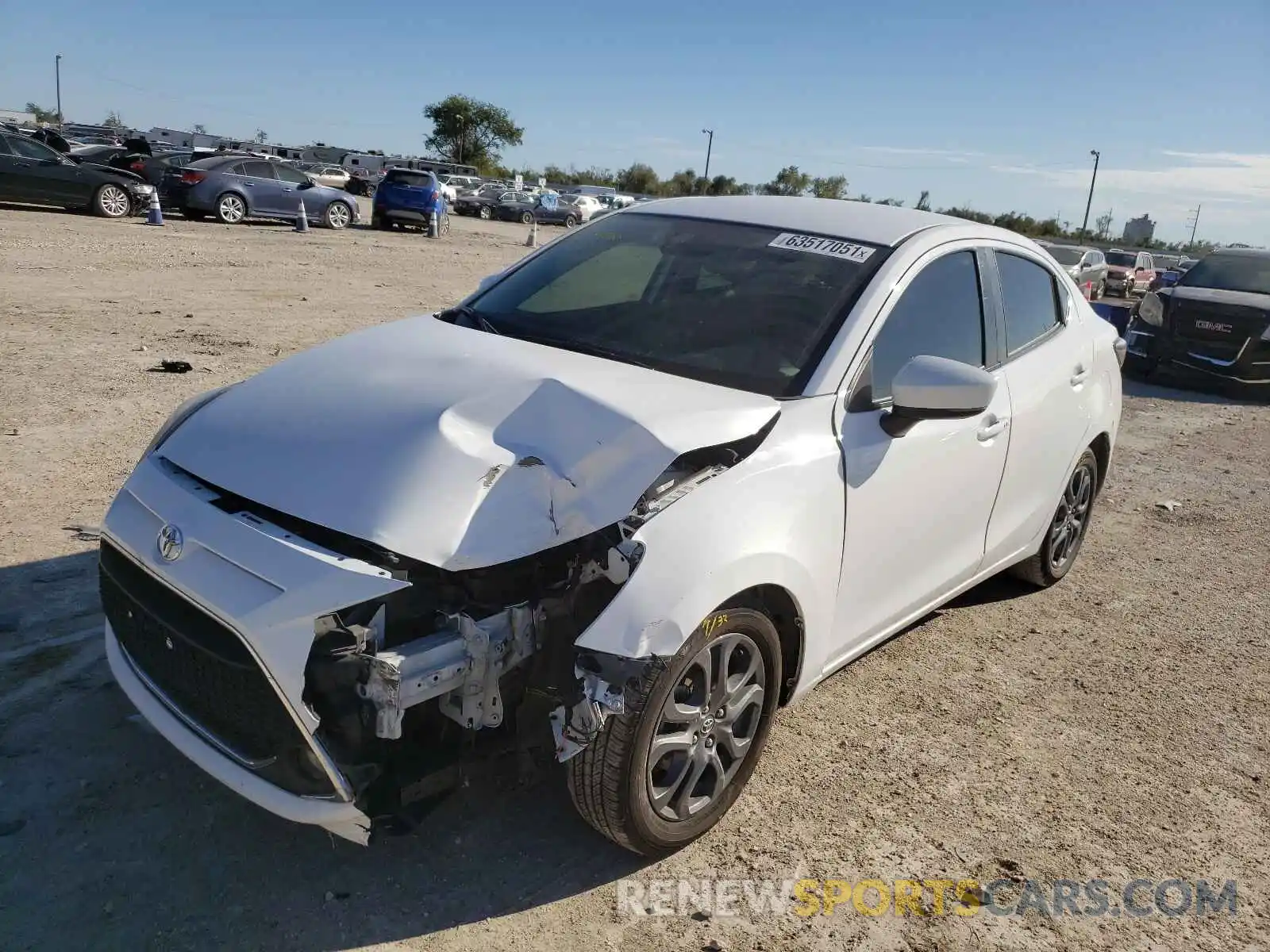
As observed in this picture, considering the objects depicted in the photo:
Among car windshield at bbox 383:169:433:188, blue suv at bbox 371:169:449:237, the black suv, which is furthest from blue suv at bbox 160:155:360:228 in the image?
the black suv

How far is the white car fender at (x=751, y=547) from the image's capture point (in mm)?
2479

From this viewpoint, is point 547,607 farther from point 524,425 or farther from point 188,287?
point 188,287

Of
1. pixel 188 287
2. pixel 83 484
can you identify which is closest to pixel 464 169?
pixel 188 287

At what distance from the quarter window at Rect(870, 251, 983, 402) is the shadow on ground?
1.74 m

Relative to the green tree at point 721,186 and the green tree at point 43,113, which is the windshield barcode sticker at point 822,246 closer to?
the green tree at point 721,186

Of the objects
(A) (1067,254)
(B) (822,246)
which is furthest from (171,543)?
(A) (1067,254)

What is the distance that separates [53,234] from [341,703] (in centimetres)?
1590

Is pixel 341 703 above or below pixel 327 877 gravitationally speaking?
above

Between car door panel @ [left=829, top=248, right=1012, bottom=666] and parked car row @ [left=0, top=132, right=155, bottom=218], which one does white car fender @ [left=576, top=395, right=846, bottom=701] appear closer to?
car door panel @ [left=829, top=248, right=1012, bottom=666]

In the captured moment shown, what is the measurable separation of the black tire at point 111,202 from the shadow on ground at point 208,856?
19.2 metres

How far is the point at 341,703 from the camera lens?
2.34m

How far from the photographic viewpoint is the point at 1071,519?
5109 millimetres

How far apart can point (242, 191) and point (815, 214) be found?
67.6 feet

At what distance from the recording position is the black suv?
11.7 metres
